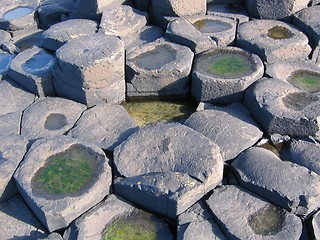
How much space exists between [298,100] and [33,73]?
356 cm

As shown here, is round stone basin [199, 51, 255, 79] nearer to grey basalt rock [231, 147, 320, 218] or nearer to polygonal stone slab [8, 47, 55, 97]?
grey basalt rock [231, 147, 320, 218]

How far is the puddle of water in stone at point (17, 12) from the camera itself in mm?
7637

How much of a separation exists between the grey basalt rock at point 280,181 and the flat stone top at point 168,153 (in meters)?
0.33

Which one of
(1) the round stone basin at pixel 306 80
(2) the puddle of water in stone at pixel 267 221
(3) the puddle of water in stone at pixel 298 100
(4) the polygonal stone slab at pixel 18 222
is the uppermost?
(3) the puddle of water in stone at pixel 298 100

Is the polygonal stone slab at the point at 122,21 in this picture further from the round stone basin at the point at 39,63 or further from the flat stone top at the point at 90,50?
the round stone basin at the point at 39,63

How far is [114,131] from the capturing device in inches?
208

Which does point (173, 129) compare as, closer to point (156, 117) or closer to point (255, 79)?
point (156, 117)

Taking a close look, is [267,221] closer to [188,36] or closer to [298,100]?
[298,100]

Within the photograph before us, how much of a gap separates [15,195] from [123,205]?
1222 millimetres

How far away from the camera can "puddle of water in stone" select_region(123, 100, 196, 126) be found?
5992 millimetres

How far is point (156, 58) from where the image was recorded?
630cm

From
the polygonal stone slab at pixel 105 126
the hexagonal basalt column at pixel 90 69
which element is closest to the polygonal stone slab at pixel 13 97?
the hexagonal basalt column at pixel 90 69

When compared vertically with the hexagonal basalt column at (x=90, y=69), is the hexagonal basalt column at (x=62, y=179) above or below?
below

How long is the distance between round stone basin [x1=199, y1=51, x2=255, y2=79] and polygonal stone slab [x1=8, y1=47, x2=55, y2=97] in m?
2.17
